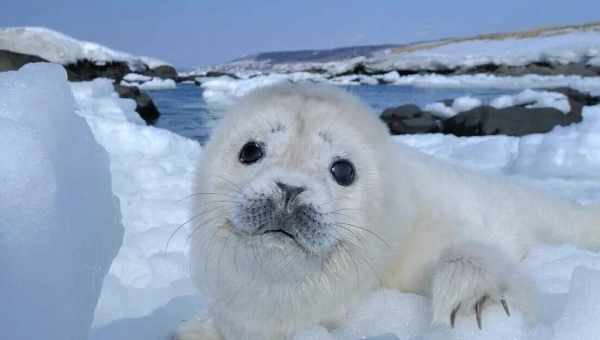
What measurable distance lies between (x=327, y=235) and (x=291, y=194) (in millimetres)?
170

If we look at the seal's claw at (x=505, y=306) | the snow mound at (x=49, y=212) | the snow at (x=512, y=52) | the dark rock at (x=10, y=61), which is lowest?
the seal's claw at (x=505, y=306)

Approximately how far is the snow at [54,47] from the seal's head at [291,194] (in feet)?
73.8

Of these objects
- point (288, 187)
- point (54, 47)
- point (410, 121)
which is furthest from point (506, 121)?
Result: point (54, 47)

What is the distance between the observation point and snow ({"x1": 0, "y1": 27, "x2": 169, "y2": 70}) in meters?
23.1

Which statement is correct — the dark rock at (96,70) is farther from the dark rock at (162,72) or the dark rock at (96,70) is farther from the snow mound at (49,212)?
the snow mound at (49,212)

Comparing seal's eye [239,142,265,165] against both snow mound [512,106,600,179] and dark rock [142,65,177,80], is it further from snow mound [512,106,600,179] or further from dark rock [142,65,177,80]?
dark rock [142,65,177,80]

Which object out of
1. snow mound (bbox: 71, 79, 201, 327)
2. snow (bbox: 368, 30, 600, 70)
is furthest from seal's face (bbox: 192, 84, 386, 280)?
snow (bbox: 368, 30, 600, 70)

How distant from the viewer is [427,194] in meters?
2.24

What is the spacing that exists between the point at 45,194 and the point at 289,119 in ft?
2.49

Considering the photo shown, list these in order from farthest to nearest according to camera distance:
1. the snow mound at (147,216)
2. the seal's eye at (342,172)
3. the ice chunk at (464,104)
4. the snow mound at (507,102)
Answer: the ice chunk at (464,104), the snow mound at (507,102), the snow mound at (147,216), the seal's eye at (342,172)

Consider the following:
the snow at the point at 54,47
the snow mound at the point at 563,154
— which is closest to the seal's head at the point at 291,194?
the snow mound at the point at 563,154

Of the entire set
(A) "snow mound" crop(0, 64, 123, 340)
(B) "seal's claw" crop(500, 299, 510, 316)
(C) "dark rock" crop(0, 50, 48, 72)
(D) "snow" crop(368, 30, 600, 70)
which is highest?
(D) "snow" crop(368, 30, 600, 70)

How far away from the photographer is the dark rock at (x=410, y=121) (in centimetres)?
870

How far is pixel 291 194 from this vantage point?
1.60m
